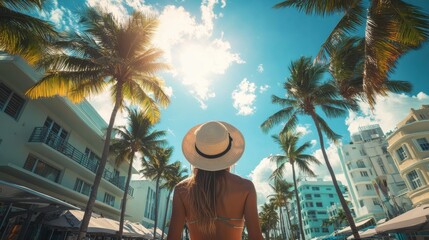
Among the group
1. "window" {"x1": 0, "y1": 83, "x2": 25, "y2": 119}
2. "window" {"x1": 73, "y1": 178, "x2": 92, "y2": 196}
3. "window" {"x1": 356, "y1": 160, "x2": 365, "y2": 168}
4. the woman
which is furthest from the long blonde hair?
"window" {"x1": 356, "y1": 160, "x2": 365, "y2": 168}

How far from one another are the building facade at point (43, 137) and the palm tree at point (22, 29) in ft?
15.0

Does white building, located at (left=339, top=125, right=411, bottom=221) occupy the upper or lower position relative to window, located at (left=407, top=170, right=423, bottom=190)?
upper

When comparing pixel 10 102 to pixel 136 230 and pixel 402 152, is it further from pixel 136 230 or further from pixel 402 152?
pixel 402 152

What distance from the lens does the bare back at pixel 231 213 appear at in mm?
1808

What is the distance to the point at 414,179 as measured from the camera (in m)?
23.9

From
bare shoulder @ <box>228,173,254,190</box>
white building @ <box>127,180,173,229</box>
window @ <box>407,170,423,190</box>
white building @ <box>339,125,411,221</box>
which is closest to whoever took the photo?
bare shoulder @ <box>228,173,254,190</box>

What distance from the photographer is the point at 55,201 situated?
6.80 meters

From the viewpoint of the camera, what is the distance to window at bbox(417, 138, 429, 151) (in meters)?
23.0

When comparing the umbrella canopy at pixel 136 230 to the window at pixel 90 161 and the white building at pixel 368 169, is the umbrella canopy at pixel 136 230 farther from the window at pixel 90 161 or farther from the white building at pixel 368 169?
the white building at pixel 368 169

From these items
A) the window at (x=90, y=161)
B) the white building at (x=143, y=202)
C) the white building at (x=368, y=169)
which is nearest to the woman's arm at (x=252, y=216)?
the window at (x=90, y=161)

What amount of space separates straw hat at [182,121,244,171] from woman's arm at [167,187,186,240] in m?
0.36

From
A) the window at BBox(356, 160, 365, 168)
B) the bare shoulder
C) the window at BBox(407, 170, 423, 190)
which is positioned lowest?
the bare shoulder

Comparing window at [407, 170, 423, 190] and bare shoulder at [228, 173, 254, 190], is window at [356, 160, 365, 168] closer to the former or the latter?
window at [407, 170, 423, 190]

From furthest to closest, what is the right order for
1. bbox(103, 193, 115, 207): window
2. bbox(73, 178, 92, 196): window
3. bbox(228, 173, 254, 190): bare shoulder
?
1. bbox(103, 193, 115, 207): window
2. bbox(73, 178, 92, 196): window
3. bbox(228, 173, 254, 190): bare shoulder
